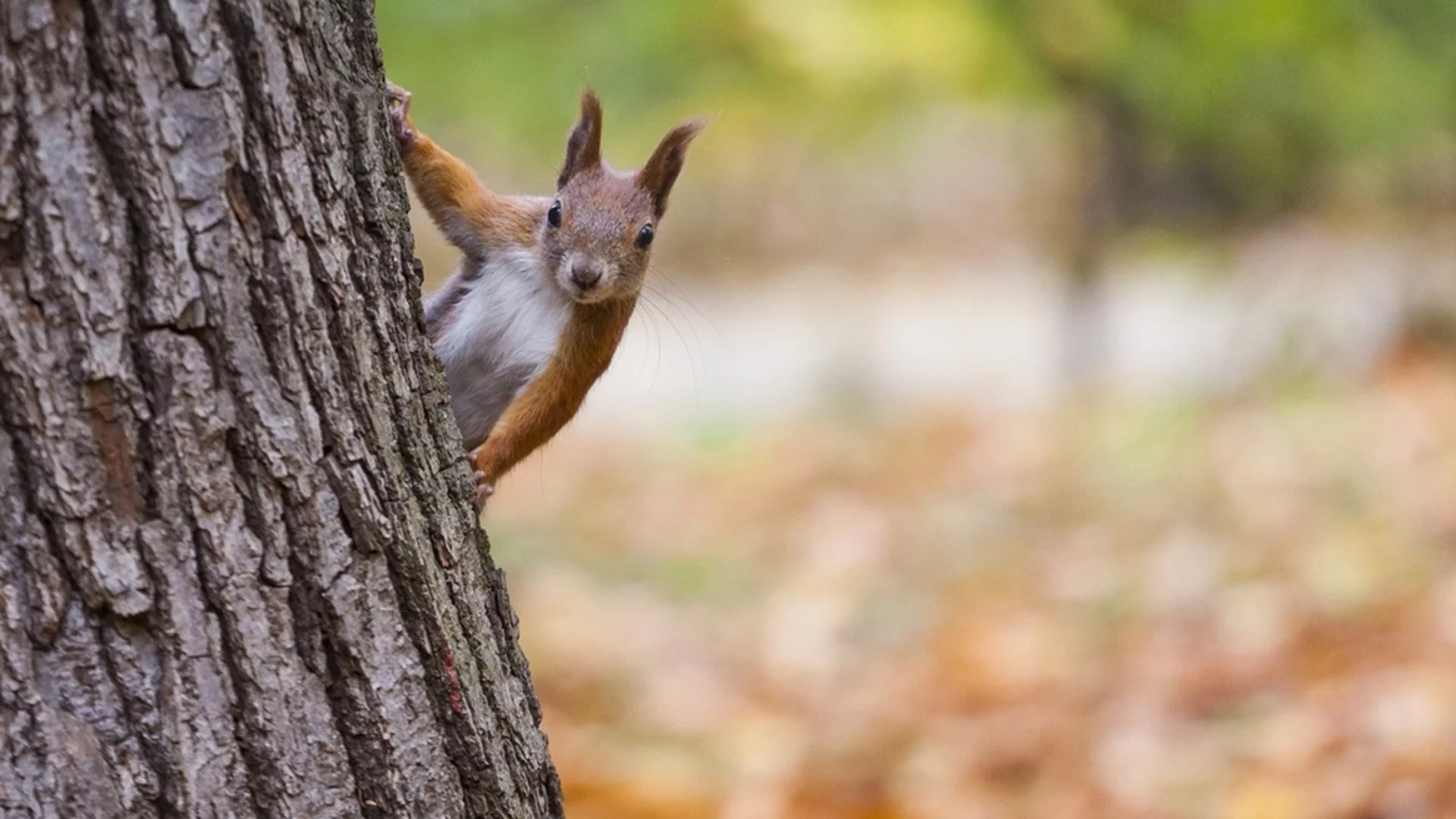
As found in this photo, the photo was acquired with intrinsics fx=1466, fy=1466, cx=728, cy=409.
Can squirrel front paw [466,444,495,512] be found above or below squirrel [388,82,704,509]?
below

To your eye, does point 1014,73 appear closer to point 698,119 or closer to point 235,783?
Result: point 698,119

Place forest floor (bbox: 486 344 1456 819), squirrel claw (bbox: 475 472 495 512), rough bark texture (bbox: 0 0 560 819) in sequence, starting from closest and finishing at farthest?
rough bark texture (bbox: 0 0 560 819)
squirrel claw (bbox: 475 472 495 512)
forest floor (bbox: 486 344 1456 819)

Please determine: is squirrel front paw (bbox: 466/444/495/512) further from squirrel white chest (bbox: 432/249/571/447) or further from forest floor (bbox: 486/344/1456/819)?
forest floor (bbox: 486/344/1456/819)

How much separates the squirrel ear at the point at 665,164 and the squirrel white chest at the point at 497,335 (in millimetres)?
216

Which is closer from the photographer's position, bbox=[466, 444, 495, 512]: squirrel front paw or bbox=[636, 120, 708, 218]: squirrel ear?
bbox=[466, 444, 495, 512]: squirrel front paw

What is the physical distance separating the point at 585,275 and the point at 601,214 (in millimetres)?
129

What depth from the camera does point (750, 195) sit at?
34.3 ft

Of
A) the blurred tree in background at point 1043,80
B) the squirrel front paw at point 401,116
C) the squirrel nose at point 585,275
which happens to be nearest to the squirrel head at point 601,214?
the squirrel nose at point 585,275

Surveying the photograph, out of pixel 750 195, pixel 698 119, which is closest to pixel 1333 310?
pixel 750 195

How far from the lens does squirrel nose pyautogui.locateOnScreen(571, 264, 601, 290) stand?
2027 mm

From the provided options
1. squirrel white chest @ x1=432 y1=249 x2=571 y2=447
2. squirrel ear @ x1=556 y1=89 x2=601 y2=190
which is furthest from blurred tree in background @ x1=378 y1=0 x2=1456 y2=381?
squirrel white chest @ x1=432 y1=249 x2=571 y2=447

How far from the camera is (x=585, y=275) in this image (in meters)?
2.03

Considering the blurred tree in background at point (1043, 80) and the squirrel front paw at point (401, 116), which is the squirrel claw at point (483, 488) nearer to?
the squirrel front paw at point (401, 116)

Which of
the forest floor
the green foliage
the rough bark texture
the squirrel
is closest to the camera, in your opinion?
the rough bark texture
